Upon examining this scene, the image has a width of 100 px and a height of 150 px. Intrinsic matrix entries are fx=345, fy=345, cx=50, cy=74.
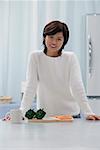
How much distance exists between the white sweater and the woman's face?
74 millimetres

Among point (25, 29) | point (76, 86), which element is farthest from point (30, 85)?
point (25, 29)

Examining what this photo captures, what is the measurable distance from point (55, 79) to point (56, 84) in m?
0.04

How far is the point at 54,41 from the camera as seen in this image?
224 cm

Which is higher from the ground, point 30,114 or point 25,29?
point 25,29

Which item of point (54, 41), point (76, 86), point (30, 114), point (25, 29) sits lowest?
point (30, 114)

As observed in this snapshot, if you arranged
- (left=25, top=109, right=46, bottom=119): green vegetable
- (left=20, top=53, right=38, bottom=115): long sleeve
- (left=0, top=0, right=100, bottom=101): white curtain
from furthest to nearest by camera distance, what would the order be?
(left=0, top=0, right=100, bottom=101): white curtain < (left=20, top=53, right=38, bottom=115): long sleeve < (left=25, top=109, right=46, bottom=119): green vegetable

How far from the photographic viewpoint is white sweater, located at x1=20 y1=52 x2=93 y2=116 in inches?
88.2

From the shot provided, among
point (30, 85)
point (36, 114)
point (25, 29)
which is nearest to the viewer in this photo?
point (36, 114)

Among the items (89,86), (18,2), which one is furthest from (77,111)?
(18,2)

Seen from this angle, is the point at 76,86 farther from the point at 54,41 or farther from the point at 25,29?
the point at 25,29

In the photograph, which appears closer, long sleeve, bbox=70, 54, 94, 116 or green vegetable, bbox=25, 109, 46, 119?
green vegetable, bbox=25, 109, 46, 119

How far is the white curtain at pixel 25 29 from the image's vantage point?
427 cm

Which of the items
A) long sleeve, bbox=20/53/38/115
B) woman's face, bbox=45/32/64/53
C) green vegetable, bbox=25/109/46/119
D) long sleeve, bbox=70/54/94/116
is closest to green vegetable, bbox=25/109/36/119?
green vegetable, bbox=25/109/46/119

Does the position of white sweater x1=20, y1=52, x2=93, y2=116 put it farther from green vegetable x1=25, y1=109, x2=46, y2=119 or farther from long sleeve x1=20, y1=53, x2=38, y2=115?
green vegetable x1=25, y1=109, x2=46, y2=119
